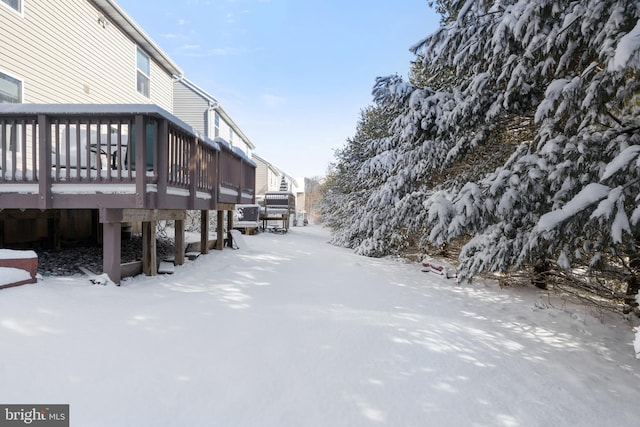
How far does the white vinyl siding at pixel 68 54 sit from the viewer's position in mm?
5742

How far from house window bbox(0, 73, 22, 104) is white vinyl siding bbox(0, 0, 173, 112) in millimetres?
125

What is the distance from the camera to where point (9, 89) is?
559 cm

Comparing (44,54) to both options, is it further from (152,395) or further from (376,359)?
(376,359)

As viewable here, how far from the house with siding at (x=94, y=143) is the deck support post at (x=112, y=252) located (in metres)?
0.01

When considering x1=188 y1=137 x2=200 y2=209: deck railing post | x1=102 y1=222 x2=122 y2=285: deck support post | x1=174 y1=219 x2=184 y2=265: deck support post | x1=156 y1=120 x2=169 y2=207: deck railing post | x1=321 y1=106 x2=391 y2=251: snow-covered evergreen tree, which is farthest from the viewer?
x1=321 y1=106 x2=391 y2=251: snow-covered evergreen tree

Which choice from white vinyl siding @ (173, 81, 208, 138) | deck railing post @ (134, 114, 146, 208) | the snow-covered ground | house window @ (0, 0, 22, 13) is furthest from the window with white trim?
white vinyl siding @ (173, 81, 208, 138)

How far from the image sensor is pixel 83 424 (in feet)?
5.39

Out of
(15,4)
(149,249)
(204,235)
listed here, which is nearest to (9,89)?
(15,4)

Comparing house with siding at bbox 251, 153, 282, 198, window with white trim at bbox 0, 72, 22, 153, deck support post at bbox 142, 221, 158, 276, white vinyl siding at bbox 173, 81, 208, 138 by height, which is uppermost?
white vinyl siding at bbox 173, 81, 208, 138

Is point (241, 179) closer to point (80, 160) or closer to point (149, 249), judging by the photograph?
point (149, 249)

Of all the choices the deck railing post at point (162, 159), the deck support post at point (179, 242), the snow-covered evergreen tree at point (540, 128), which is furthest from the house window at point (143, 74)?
the snow-covered evergreen tree at point (540, 128)
